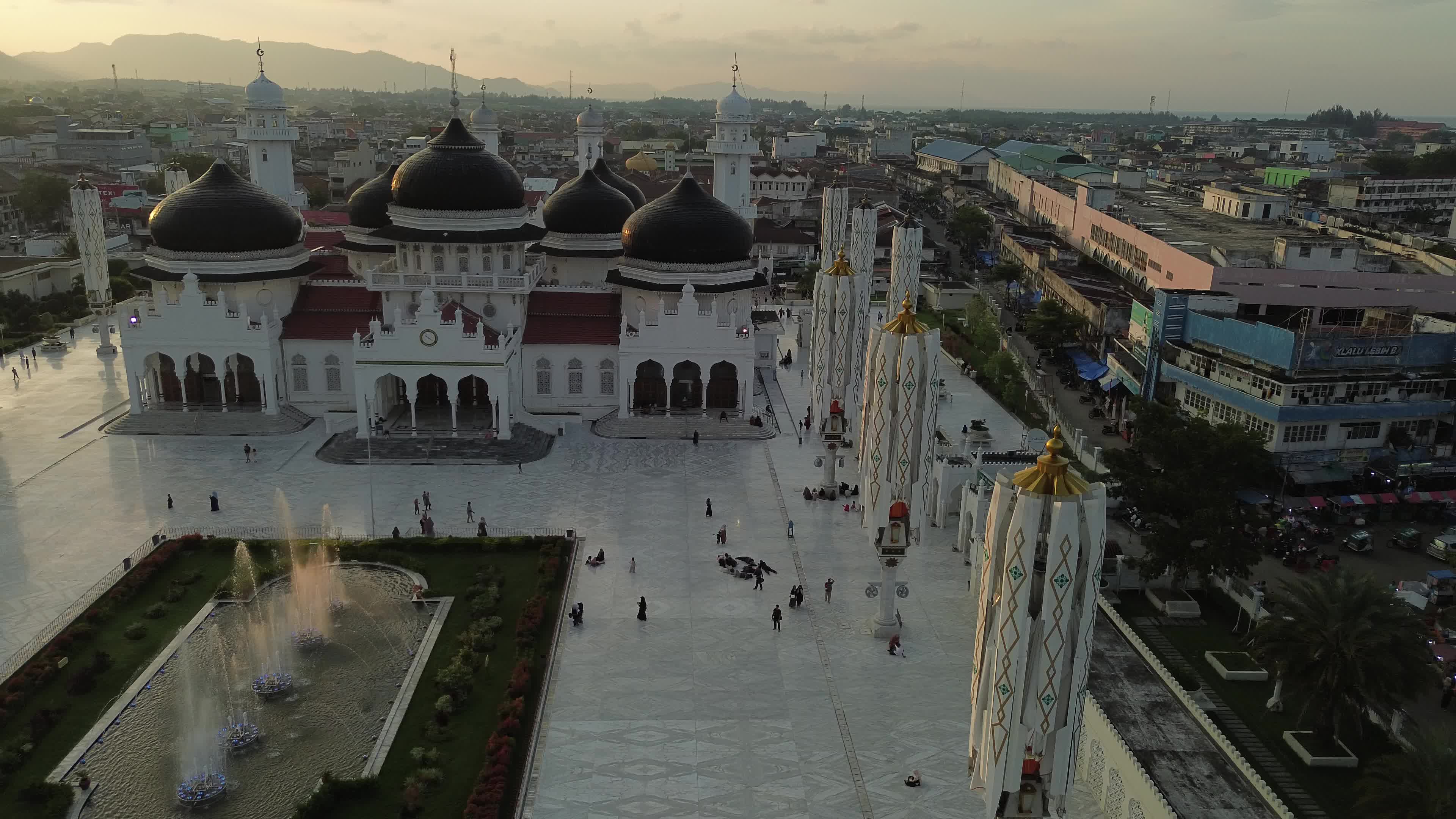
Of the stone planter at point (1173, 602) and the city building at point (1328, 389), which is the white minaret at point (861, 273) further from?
the city building at point (1328, 389)

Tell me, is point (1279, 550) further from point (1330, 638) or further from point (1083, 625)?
point (1083, 625)

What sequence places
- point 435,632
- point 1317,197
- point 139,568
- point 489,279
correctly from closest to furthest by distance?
1. point 435,632
2. point 139,568
3. point 489,279
4. point 1317,197

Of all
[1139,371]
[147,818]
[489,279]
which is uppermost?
[489,279]

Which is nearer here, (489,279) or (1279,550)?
(1279,550)

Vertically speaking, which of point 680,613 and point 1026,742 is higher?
point 1026,742

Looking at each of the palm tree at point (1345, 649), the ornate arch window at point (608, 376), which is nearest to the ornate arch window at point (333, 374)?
the ornate arch window at point (608, 376)

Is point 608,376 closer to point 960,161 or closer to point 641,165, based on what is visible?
point 641,165

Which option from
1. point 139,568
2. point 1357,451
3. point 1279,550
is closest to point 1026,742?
point 1279,550
